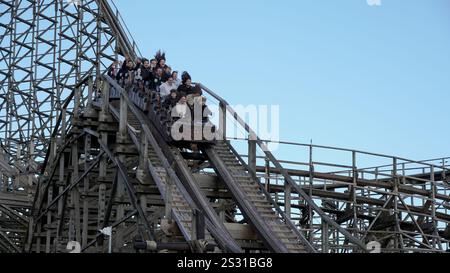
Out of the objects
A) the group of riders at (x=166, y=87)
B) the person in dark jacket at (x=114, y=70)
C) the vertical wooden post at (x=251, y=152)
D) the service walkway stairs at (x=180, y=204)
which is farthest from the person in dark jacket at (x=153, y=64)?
the vertical wooden post at (x=251, y=152)

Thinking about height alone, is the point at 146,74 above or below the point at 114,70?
below

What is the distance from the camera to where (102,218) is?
15.9 metres

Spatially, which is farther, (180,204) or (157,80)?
(157,80)

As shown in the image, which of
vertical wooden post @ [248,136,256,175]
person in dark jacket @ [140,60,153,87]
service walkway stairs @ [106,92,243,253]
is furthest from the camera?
person in dark jacket @ [140,60,153,87]

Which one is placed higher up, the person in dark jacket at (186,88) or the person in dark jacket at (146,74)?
the person in dark jacket at (146,74)

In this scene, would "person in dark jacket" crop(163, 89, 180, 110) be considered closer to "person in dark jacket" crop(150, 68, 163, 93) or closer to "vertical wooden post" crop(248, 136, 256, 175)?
"person in dark jacket" crop(150, 68, 163, 93)

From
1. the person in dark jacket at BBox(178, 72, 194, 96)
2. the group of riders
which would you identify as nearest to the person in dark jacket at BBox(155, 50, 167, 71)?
the group of riders

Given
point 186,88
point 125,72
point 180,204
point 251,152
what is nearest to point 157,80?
point 186,88

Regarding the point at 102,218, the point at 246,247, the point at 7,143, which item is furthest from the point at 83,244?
the point at 7,143

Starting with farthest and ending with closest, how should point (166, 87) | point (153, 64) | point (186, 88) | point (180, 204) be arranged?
point (153, 64) → point (166, 87) → point (186, 88) → point (180, 204)

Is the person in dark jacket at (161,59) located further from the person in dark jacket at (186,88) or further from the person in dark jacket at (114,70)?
the person in dark jacket at (114,70)

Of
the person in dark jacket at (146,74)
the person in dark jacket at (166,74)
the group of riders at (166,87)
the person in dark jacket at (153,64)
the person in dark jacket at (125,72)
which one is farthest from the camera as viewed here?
the person in dark jacket at (125,72)

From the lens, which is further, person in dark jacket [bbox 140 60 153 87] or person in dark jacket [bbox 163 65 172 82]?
person in dark jacket [bbox 140 60 153 87]

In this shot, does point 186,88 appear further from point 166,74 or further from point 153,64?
point 153,64
